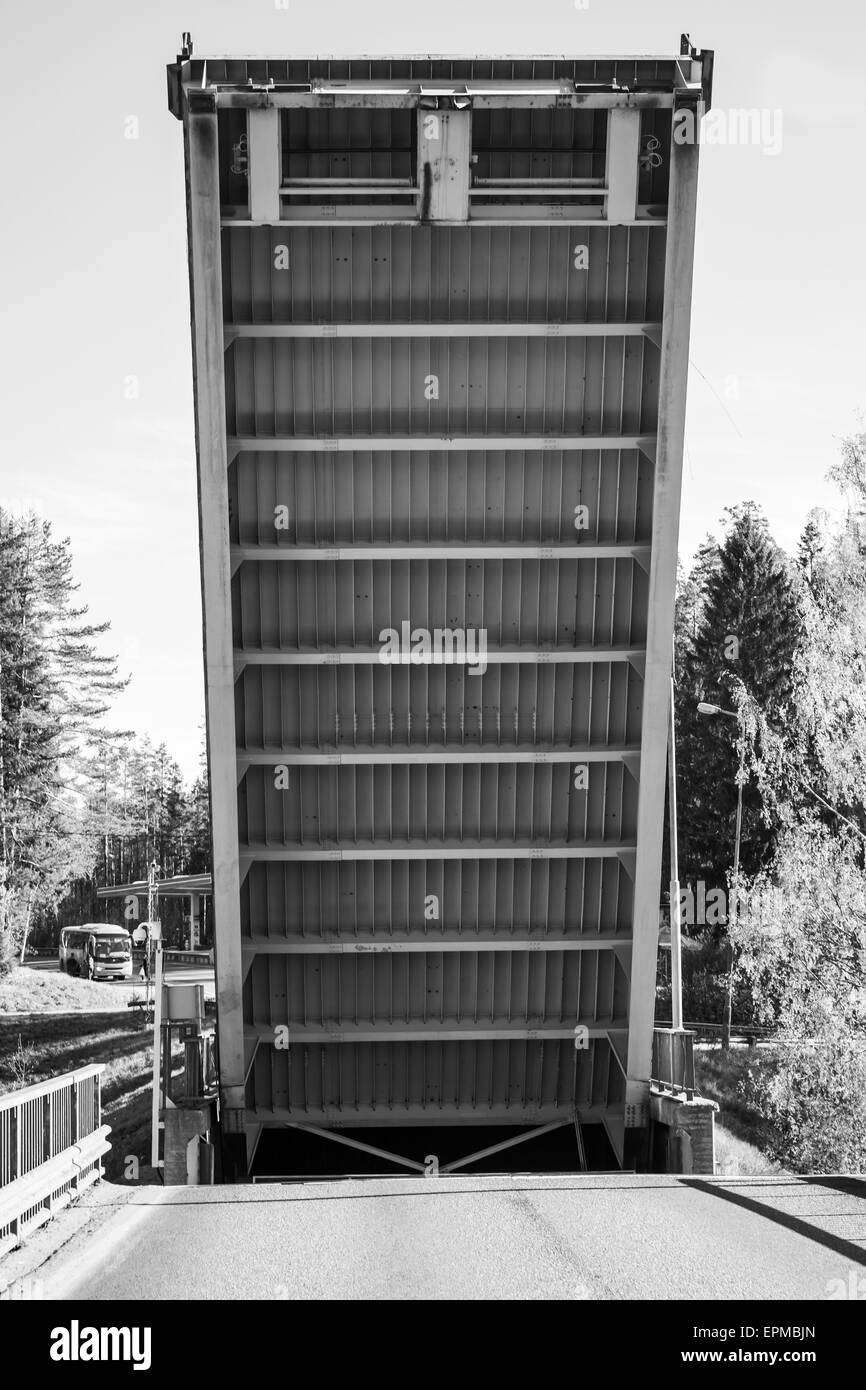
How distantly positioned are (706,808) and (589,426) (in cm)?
3495

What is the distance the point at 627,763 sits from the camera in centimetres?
1483

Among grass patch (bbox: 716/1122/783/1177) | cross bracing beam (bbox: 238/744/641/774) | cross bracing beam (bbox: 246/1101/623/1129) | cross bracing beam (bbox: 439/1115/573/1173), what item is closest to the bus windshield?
grass patch (bbox: 716/1122/783/1177)

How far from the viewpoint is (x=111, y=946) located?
51656mm

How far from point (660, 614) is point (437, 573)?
2528 mm

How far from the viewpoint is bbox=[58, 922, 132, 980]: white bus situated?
5125 cm

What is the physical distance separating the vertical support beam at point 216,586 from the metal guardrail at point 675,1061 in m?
5.15

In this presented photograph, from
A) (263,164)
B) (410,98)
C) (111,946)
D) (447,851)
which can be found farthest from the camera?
(111,946)

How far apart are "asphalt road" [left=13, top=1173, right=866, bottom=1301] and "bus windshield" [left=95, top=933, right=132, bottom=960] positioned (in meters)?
40.6

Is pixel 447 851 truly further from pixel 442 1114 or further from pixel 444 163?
pixel 444 163

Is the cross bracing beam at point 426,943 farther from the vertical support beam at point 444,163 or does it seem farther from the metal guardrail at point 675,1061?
the vertical support beam at point 444,163

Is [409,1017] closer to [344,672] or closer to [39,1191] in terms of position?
[344,672]

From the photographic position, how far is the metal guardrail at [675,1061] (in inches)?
591

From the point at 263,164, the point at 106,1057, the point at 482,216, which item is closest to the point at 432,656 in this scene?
the point at 482,216

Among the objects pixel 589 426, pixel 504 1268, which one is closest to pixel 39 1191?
pixel 504 1268
